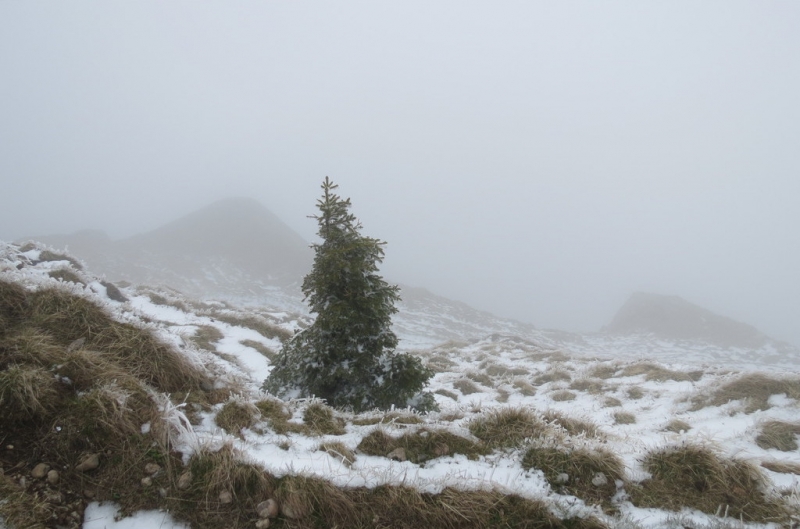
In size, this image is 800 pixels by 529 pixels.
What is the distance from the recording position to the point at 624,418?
8875mm

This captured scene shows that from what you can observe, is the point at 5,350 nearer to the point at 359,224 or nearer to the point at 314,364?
the point at 314,364

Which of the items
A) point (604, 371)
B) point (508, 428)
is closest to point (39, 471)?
point (508, 428)

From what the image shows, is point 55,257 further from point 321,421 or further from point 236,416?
point 321,421

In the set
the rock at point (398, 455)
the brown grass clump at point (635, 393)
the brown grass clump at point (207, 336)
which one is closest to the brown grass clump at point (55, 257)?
the brown grass clump at point (207, 336)

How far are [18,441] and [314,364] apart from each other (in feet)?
12.7

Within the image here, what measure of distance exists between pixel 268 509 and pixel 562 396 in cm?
1088

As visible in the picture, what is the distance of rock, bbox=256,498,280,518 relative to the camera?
259 cm

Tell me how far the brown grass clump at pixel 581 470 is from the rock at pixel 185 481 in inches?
107

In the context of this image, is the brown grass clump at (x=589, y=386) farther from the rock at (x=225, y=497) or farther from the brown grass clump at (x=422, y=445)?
the rock at (x=225, y=497)

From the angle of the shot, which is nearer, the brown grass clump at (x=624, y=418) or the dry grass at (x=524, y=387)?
the brown grass clump at (x=624, y=418)

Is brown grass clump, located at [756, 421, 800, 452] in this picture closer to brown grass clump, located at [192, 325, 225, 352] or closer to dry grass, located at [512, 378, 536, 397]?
dry grass, located at [512, 378, 536, 397]

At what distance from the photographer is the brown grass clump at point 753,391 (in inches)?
320

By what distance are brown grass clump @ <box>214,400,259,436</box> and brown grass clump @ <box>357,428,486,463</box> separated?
3.68 ft

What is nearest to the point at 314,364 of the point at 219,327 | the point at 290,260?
the point at 219,327
